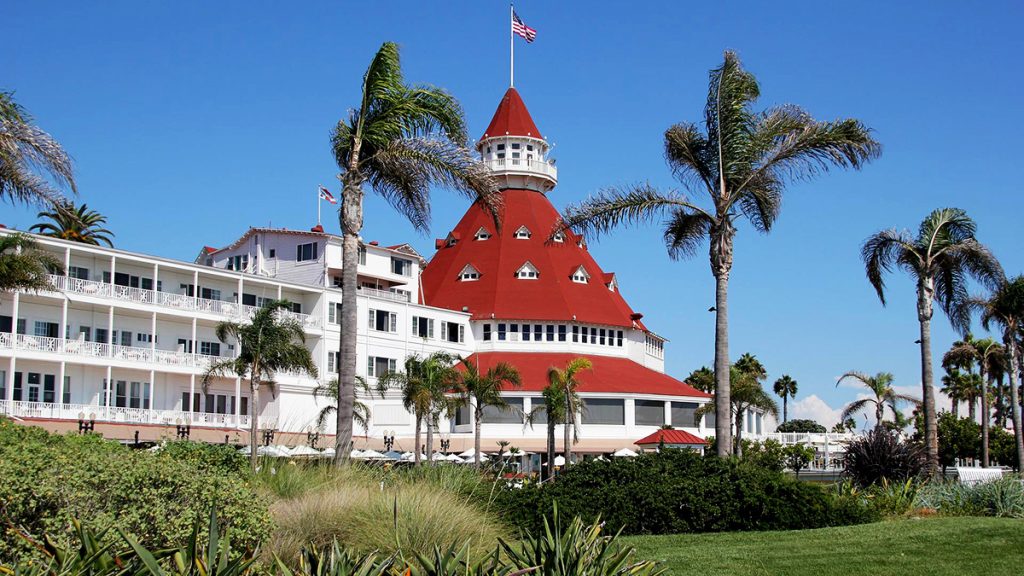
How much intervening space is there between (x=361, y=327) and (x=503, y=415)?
443 inches

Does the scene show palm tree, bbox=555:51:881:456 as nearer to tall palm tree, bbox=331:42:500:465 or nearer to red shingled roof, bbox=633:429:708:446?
tall palm tree, bbox=331:42:500:465

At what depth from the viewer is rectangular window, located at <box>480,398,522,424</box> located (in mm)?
65250

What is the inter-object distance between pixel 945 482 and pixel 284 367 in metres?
31.2

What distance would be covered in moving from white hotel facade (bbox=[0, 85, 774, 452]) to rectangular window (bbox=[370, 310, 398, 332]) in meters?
0.11

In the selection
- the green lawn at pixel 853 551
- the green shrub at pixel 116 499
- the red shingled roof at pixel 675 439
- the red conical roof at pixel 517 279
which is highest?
the red conical roof at pixel 517 279

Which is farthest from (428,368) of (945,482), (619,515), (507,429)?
(619,515)

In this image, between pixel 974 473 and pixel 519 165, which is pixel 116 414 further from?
pixel 519 165

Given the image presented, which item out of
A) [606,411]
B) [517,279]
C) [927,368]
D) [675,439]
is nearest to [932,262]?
[927,368]

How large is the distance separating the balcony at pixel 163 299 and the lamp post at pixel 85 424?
19.6 feet

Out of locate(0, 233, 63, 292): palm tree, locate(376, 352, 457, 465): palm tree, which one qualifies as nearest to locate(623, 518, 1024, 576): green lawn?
locate(0, 233, 63, 292): palm tree

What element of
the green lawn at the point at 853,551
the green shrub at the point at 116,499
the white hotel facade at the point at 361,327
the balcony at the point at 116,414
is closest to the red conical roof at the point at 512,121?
the white hotel facade at the point at 361,327

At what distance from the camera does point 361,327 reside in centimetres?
6200

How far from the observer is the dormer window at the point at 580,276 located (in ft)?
250

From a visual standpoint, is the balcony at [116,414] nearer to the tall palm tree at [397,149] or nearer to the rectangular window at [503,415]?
the rectangular window at [503,415]
